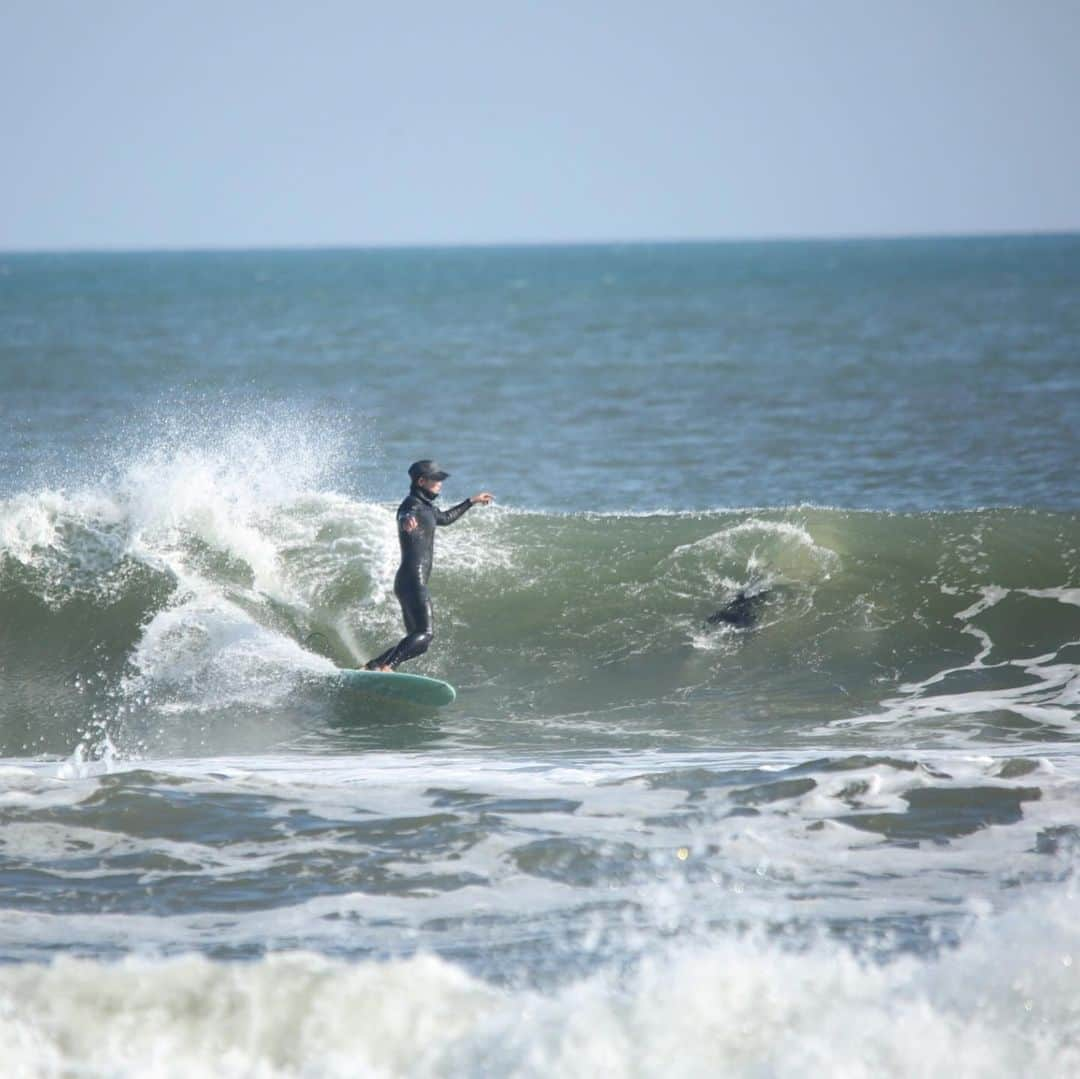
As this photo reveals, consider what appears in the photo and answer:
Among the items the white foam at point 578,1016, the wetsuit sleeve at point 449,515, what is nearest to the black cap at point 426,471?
the wetsuit sleeve at point 449,515

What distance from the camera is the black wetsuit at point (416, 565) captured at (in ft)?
38.6

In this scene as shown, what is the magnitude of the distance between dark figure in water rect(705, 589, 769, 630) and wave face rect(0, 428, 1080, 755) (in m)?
0.04

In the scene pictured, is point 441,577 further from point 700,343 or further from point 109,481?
point 700,343

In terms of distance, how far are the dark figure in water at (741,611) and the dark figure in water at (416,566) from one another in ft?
9.76

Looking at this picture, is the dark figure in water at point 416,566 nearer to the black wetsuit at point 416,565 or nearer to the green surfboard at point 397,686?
the black wetsuit at point 416,565

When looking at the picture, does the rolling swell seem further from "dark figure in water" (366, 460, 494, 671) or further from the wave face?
"dark figure in water" (366, 460, 494, 671)

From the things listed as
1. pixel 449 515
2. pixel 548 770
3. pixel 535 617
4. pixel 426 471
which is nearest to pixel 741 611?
pixel 535 617

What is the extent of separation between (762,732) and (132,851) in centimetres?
455

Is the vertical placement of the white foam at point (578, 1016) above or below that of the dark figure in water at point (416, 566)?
below

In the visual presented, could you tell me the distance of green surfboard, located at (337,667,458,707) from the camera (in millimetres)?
11414

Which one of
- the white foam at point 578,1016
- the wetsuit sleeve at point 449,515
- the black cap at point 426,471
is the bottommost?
the white foam at point 578,1016

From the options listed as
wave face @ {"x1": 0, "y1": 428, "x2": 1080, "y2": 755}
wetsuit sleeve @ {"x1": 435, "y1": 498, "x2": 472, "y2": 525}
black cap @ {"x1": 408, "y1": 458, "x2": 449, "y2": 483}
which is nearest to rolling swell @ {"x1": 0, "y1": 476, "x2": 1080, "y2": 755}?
wave face @ {"x1": 0, "y1": 428, "x2": 1080, "y2": 755}

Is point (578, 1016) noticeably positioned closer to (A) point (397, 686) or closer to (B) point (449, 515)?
(A) point (397, 686)

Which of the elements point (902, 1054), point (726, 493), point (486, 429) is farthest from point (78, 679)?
point (486, 429)
